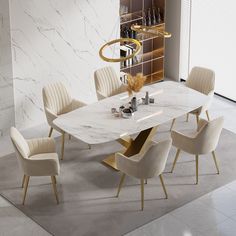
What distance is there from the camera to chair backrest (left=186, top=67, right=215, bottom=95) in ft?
28.9

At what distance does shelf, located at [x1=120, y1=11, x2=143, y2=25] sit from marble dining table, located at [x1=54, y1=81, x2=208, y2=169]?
1.83 m

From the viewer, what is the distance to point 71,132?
283 inches

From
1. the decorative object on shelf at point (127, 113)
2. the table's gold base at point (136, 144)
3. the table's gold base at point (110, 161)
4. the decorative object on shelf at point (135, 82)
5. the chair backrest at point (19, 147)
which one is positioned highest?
the decorative object on shelf at point (135, 82)

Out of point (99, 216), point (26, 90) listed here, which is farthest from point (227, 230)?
point (26, 90)

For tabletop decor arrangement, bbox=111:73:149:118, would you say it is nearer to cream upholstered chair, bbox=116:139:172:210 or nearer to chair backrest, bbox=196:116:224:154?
cream upholstered chair, bbox=116:139:172:210

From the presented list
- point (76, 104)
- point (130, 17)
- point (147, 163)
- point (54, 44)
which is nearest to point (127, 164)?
point (147, 163)

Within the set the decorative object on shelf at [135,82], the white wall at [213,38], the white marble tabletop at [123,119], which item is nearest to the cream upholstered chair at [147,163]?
the white marble tabletop at [123,119]

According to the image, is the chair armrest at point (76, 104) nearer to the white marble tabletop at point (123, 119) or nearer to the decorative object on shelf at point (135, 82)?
the white marble tabletop at point (123, 119)

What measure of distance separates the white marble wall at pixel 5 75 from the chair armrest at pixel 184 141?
97.0 inches

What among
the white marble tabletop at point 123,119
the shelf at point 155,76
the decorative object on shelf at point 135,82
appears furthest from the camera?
the shelf at point 155,76

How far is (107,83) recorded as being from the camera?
28.8 feet

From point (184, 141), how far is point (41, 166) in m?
1.74

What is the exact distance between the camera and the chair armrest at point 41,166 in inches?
271

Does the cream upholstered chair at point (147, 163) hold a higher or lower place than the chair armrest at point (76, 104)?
lower
